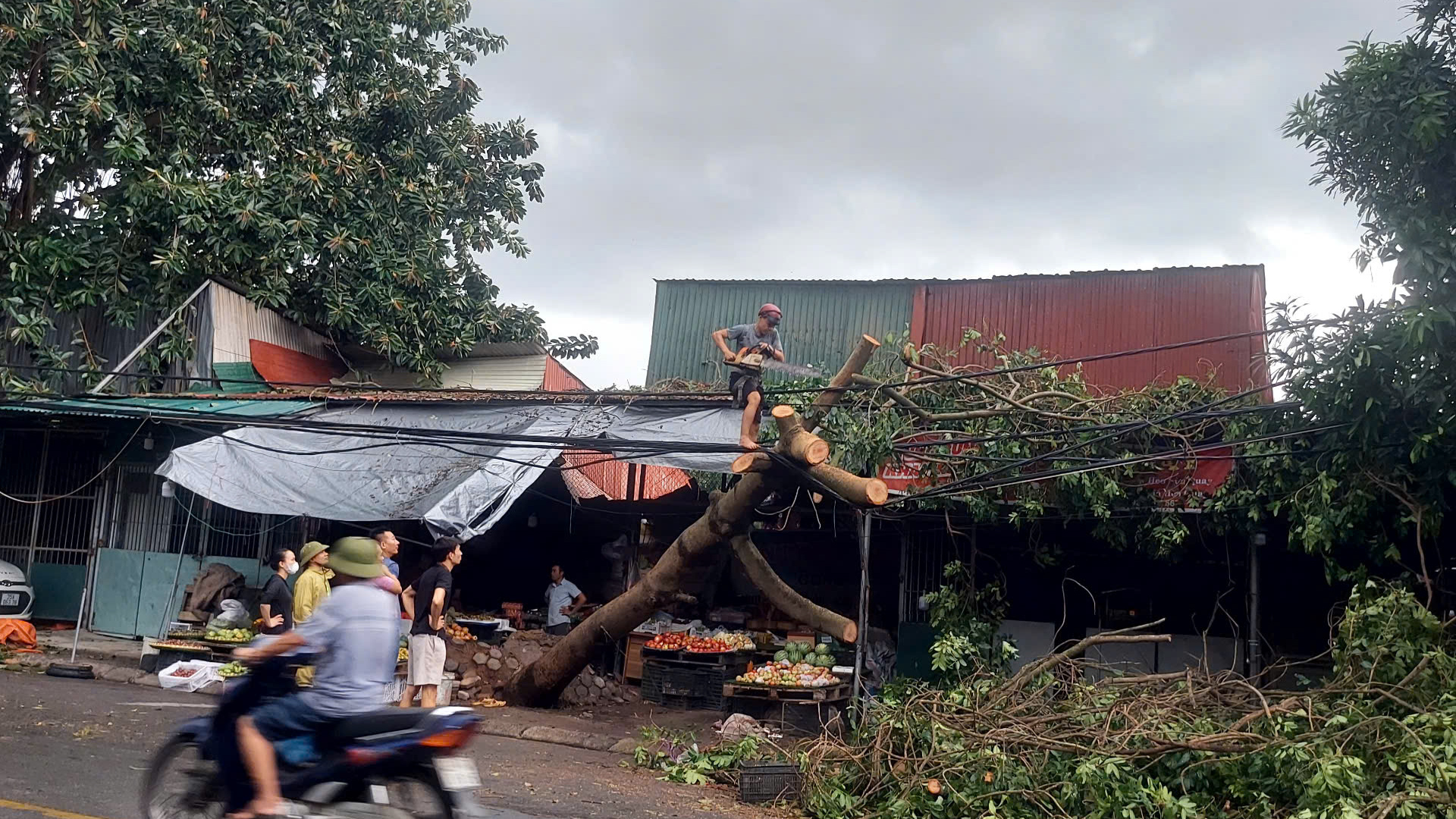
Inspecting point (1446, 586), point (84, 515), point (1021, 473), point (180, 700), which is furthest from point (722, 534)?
point (84, 515)

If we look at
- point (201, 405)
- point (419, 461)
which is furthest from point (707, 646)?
point (201, 405)

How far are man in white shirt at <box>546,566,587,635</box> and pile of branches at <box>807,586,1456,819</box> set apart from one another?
263 inches

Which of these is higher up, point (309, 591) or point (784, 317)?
point (784, 317)

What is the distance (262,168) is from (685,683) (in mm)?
10713

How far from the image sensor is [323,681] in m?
4.98

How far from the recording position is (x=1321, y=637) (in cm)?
1277

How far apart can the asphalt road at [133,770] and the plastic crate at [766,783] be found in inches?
5.5

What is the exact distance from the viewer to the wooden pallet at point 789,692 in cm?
1169

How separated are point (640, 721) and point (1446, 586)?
8135mm

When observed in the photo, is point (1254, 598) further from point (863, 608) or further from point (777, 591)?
point (777, 591)

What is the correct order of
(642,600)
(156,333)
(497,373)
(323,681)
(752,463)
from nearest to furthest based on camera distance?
(323,681) < (752,463) < (642,600) < (156,333) < (497,373)

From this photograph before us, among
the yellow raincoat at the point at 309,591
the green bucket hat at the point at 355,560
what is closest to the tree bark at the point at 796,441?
the green bucket hat at the point at 355,560

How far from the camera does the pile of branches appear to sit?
664cm

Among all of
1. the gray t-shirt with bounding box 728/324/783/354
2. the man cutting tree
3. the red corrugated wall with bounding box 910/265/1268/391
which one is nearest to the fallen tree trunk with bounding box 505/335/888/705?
the man cutting tree
